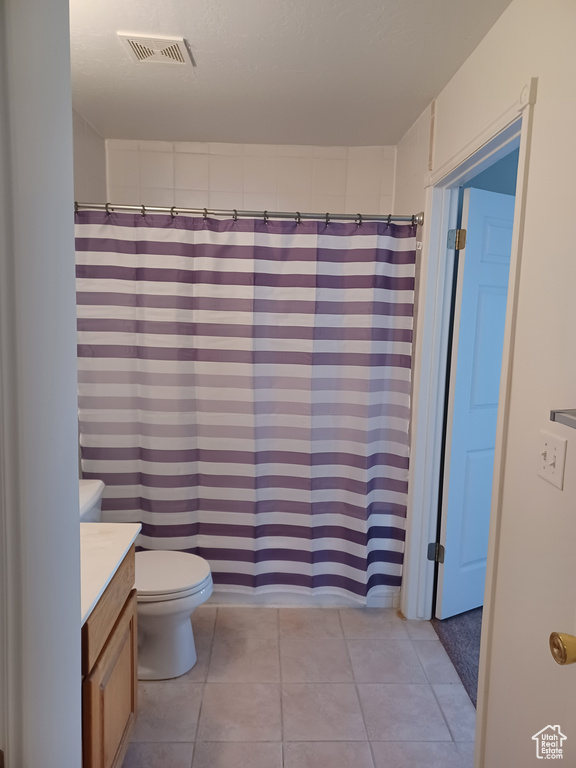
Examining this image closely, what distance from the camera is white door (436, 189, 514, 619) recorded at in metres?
2.18

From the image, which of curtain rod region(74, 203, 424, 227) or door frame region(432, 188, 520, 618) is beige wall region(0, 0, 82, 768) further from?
door frame region(432, 188, 520, 618)

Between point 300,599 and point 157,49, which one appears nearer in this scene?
point 157,49

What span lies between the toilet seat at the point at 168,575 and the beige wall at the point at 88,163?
161cm

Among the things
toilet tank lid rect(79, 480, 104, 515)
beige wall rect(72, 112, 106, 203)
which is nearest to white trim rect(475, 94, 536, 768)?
toilet tank lid rect(79, 480, 104, 515)

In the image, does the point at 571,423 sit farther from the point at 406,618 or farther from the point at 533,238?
the point at 406,618

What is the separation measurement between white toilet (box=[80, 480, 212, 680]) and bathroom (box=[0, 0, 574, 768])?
1010mm

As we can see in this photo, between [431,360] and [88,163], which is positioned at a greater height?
[88,163]

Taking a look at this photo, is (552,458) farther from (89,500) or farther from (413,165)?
A: (413,165)

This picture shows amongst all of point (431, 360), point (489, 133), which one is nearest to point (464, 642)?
point (431, 360)

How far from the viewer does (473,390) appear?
2.28 m

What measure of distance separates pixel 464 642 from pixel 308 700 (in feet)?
2.57

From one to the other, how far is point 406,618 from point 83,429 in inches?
67.9

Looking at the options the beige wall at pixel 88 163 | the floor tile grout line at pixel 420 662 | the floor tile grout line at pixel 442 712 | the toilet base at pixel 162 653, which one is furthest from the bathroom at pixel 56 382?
the beige wall at pixel 88 163

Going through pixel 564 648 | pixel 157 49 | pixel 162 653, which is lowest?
pixel 162 653
